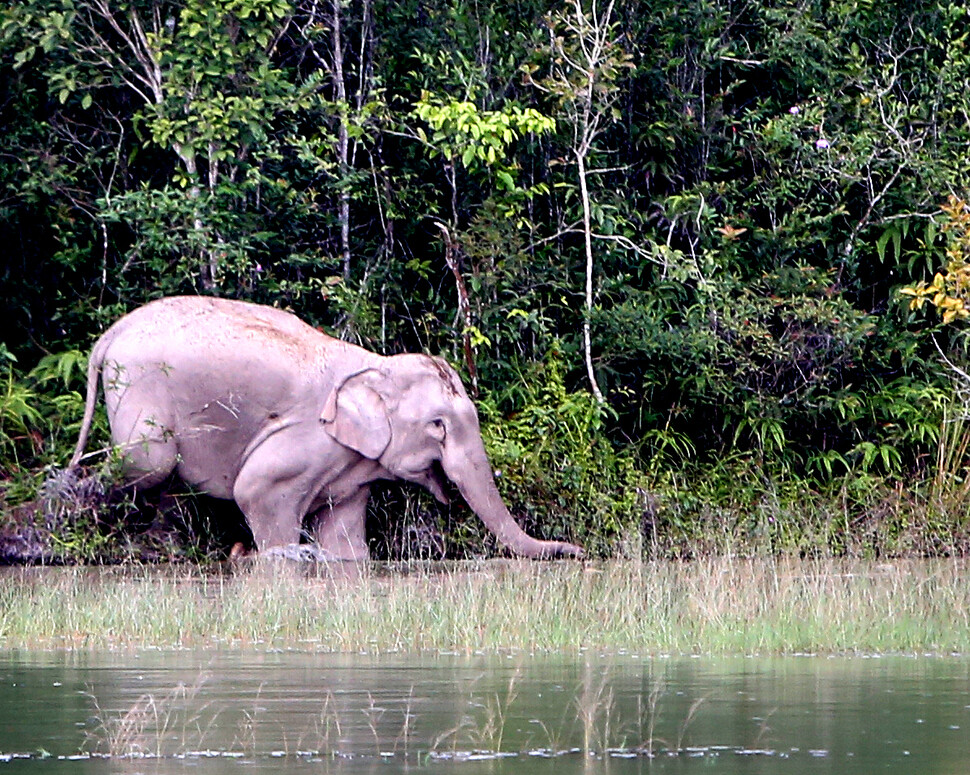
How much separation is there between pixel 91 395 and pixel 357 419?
6.29ft

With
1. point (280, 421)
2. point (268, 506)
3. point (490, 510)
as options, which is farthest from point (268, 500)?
point (490, 510)

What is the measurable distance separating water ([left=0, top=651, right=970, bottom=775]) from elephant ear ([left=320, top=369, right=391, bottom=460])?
4738 millimetres

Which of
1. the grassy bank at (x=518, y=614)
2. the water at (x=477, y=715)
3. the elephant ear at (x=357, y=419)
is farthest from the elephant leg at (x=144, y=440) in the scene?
the water at (x=477, y=715)

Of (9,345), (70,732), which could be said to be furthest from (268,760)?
(9,345)

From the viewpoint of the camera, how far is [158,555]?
48.5 feet

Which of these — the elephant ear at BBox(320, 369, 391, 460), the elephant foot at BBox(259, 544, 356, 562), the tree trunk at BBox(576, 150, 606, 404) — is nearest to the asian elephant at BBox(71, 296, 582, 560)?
the elephant ear at BBox(320, 369, 391, 460)

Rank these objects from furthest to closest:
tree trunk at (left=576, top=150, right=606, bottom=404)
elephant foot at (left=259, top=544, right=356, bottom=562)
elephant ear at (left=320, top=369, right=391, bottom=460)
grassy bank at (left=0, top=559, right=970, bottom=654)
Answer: tree trunk at (left=576, top=150, right=606, bottom=404) → elephant ear at (left=320, top=369, right=391, bottom=460) → elephant foot at (left=259, top=544, right=356, bottom=562) → grassy bank at (left=0, top=559, right=970, bottom=654)

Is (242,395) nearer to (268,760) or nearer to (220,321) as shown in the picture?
(220,321)

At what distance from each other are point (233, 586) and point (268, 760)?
563cm

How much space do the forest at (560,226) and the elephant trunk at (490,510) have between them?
41cm

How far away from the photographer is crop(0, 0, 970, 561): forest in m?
15.9

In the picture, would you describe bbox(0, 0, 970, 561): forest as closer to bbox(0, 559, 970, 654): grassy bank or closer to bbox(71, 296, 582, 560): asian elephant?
bbox(71, 296, 582, 560): asian elephant

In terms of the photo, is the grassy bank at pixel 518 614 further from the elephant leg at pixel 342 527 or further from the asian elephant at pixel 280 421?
the elephant leg at pixel 342 527

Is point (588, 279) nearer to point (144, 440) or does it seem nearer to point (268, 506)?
point (268, 506)
